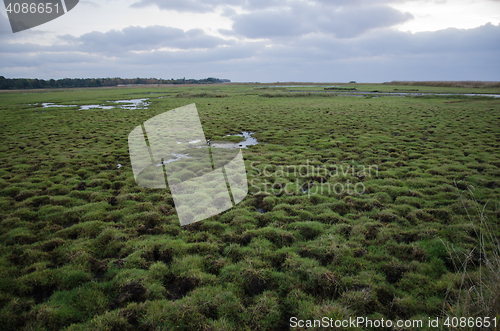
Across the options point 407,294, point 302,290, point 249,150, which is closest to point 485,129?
point 249,150

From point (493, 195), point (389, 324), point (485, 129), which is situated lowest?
point (389, 324)

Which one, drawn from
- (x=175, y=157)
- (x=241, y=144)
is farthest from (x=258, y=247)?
(x=241, y=144)

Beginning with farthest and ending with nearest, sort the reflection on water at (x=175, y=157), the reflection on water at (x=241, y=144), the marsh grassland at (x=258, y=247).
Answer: the reflection on water at (x=241, y=144)
the reflection on water at (x=175, y=157)
the marsh grassland at (x=258, y=247)

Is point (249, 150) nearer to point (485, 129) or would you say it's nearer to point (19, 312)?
point (19, 312)

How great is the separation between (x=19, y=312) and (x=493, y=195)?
47.3ft

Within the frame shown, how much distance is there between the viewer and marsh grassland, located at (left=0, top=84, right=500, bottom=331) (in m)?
4.55

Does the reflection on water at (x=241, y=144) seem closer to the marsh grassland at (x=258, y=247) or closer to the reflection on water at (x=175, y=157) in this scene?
the reflection on water at (x=175, y=157)

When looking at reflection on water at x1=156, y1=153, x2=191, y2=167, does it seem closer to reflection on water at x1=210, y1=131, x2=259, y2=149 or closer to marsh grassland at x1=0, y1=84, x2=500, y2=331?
marsh grassland at x1=0, y1=84, x2=500, y2=331

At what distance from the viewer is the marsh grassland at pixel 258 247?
455 centimetres

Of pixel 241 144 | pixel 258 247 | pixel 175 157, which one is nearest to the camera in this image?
pixel 258 247

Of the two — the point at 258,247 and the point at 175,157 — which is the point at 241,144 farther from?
the point at 258,247

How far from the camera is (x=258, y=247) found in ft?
21.4

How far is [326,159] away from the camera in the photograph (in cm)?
1423

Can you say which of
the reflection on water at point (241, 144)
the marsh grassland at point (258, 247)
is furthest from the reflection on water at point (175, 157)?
the reflection on water at point (241, 144)
